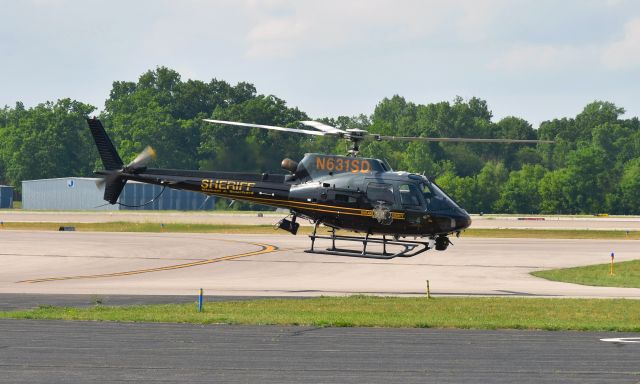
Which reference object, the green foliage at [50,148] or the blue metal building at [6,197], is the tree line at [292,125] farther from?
the blue metal building at [6,197]

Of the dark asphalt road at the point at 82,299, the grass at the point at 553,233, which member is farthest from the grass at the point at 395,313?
the grass at the point at 553,233

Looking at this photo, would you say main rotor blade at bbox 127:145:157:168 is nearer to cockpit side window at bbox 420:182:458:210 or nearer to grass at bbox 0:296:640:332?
grass at bbox 0:296:640:332

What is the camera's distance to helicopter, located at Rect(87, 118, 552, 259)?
36875mm

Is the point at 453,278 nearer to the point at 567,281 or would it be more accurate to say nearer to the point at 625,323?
the point at 567,281

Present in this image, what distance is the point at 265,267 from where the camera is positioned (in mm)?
50750

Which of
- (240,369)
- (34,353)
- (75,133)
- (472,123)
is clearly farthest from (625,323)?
(472,123)

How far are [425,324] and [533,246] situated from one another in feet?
131

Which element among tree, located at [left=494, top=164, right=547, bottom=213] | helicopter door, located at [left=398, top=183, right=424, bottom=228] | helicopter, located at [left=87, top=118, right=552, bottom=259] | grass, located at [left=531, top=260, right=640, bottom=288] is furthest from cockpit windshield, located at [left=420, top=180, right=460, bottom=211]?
tree, located at [left=494, top=164, right=547, bottom=213]

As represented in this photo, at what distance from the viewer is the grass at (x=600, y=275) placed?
4629 centimetres

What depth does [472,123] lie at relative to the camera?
196 meters

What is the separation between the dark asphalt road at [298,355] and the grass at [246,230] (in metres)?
51.0

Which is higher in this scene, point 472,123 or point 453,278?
point 472,123

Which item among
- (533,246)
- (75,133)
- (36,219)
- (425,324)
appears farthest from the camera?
(75,133)

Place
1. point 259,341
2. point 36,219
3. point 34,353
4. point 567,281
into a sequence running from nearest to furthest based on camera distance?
1. point 34,353
2. point 259,341
3. point 567,281
4. point 36,219
